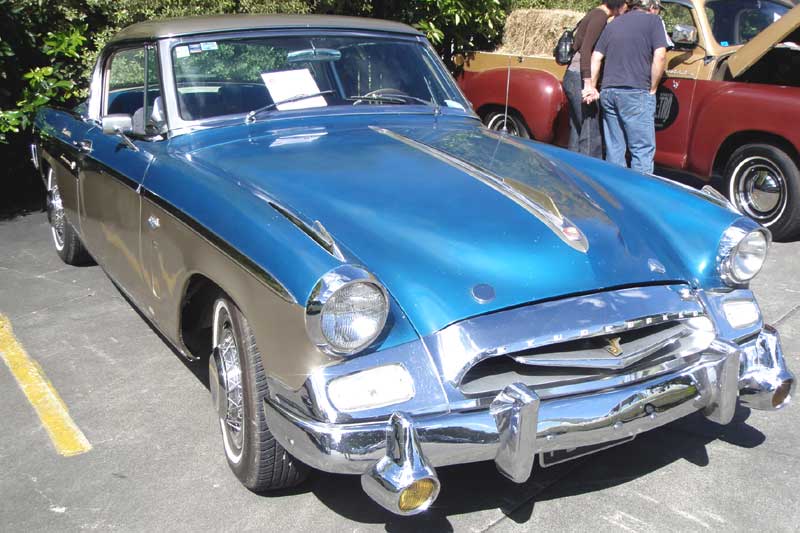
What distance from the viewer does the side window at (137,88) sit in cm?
388

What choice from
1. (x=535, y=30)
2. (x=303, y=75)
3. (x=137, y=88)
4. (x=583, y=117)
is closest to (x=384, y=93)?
(x=303, y=75)

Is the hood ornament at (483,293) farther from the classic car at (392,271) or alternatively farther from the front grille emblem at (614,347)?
the front grille emblem at (614,347)

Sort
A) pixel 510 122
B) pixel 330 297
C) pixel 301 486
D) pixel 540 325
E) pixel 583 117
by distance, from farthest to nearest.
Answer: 1. pixel 510 122
2. pixel 583 117
3. pixel 301 486
4. pixel 540 325
5. pixel 330 297

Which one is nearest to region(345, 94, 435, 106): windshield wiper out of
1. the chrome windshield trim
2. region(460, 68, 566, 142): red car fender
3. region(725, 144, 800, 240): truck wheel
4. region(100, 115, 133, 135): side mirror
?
region(100, 115, 133, 135): side mirror

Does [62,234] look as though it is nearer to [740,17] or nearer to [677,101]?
[677,101]

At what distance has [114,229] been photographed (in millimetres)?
4066

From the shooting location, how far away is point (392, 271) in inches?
107

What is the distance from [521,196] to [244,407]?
1273mm

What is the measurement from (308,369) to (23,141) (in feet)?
20.8

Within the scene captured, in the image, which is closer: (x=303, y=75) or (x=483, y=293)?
(x=483, y=293)

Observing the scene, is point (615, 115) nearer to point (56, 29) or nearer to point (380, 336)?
point (380, 336)

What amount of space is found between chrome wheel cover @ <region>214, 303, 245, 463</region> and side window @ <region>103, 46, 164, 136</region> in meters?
1.18

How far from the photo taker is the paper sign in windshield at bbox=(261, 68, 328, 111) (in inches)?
156

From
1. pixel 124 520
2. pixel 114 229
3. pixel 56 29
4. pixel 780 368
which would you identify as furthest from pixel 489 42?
pixel 124 520
